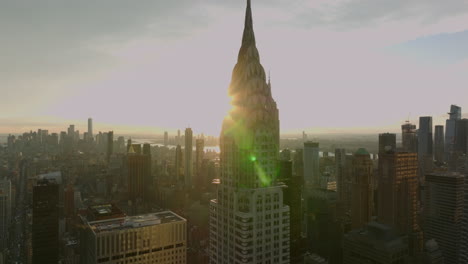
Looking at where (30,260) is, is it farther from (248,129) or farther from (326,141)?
(326,141)

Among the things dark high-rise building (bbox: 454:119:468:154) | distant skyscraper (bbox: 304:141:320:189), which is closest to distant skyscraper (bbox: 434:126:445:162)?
dark high-rise building (bbox: 454:119:468:154)

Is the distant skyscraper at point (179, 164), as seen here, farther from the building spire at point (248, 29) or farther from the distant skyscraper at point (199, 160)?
the building spire at point (248, 29)

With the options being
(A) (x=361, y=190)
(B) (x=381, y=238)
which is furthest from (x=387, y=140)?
(B) (x=381, y=238)

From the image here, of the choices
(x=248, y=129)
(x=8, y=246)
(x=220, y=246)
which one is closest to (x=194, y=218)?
(x=8, y=246)

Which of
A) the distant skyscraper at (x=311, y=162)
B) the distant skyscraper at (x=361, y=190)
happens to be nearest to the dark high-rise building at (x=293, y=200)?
the distant skyscraper at (x=361, y=190)

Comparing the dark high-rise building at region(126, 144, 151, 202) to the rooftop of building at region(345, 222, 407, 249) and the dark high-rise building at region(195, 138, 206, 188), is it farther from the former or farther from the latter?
the rooftop of building at region(345, 222, 407, 249)


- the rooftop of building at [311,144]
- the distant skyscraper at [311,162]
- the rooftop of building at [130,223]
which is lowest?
the rooftop of building at [130,223]

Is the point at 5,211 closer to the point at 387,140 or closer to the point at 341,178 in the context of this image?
the point at 341,178
